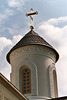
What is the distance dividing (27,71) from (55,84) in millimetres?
2022

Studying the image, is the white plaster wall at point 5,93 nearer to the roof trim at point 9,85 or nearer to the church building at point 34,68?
the roof trim at point 9,85

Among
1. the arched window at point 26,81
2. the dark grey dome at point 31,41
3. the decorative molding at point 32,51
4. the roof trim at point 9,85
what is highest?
the dark grey dome at point 31,41

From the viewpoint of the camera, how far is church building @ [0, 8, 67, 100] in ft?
51.2

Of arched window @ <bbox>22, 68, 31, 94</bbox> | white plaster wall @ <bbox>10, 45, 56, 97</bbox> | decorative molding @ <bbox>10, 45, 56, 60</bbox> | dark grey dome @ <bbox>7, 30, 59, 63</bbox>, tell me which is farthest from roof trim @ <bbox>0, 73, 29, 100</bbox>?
dark grey dome @ <bbox>7, 30, 59, 63</bbox>

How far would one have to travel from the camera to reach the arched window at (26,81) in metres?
15.7

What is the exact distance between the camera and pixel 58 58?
703 inches

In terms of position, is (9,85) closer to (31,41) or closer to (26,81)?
(26,81)

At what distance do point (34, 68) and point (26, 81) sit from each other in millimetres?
930

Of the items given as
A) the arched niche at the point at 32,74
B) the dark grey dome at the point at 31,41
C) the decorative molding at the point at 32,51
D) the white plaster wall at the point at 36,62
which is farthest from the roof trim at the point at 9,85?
the dark grey dome at the point at 31,41

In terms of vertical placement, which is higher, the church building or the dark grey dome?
the dark grey dome

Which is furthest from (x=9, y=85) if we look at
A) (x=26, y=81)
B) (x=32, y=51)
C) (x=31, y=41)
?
(x=31, y=41)

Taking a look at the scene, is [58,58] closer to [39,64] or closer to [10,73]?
[39,64]

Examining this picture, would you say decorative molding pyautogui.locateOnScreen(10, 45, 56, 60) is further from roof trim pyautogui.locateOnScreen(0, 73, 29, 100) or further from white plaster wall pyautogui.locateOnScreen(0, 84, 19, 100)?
white plaster wall pyautogui.locateOnScreen(0, 84, 19, 100)

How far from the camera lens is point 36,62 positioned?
54.0 feet
